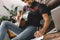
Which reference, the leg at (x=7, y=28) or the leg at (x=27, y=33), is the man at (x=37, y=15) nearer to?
the leg at (x=27, y=33)

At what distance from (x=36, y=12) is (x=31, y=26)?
186mm

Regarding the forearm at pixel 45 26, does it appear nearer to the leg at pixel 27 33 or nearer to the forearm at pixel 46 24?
the forearm at pixel 46 24

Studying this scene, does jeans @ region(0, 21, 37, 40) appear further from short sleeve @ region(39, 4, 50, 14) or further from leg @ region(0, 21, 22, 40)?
short sleeve @ region(39, 4, 50, 14)

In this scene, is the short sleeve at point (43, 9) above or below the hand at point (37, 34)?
above

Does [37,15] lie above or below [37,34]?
above

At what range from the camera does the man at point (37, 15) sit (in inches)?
75.7

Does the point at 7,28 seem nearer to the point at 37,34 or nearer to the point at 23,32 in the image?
the point at 23,32

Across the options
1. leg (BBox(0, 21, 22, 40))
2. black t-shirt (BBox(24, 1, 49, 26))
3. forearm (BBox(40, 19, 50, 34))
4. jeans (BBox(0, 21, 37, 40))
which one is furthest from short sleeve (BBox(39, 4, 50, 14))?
leg (BBox(0, 21, 22, 40))

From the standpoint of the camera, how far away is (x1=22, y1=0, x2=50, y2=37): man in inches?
75.7

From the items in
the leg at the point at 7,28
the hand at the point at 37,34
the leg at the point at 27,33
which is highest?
the leg at the point at 7,28

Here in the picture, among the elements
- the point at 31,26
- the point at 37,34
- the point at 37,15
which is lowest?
the point at 37,34

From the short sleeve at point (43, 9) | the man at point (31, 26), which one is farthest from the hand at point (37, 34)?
the short sleeve at point (43, 9)

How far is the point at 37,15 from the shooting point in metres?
2.03

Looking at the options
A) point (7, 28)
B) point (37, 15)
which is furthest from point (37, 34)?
point (7, 28)
